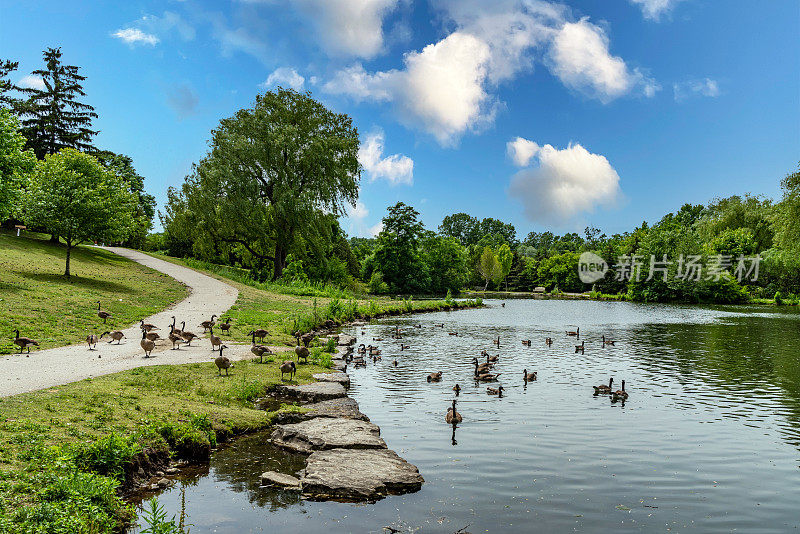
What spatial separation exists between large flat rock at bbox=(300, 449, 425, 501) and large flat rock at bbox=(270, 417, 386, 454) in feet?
1.34

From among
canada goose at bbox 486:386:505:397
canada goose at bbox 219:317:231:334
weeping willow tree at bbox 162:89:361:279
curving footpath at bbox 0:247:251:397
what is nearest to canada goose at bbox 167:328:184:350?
curving footpath at bbox 0:247:251:397

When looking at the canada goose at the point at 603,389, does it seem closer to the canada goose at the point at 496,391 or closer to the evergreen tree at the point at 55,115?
the canada goose at the point at 496,391

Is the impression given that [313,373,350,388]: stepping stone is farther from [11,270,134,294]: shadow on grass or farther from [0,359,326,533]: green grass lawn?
[11,270,134,294]: shadow on grass

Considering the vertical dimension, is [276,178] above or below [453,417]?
above

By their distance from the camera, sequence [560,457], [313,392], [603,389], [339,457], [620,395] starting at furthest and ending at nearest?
[603,389], [620,395], [313,392], [560,457], [339,457]

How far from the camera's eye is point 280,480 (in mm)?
8758

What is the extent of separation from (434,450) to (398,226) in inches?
3126

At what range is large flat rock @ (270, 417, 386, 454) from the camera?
34.0 feet

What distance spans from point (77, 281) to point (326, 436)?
30549 millimetres

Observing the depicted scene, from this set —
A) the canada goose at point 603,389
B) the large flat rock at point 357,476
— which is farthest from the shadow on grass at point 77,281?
the canada goose at point 603,389

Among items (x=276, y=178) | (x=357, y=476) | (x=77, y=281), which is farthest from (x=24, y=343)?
(x=276, y=178)

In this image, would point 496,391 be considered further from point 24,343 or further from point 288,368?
point 24,343

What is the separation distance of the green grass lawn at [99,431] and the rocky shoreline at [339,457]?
1.33 meters

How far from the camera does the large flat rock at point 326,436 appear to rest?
408 inches
